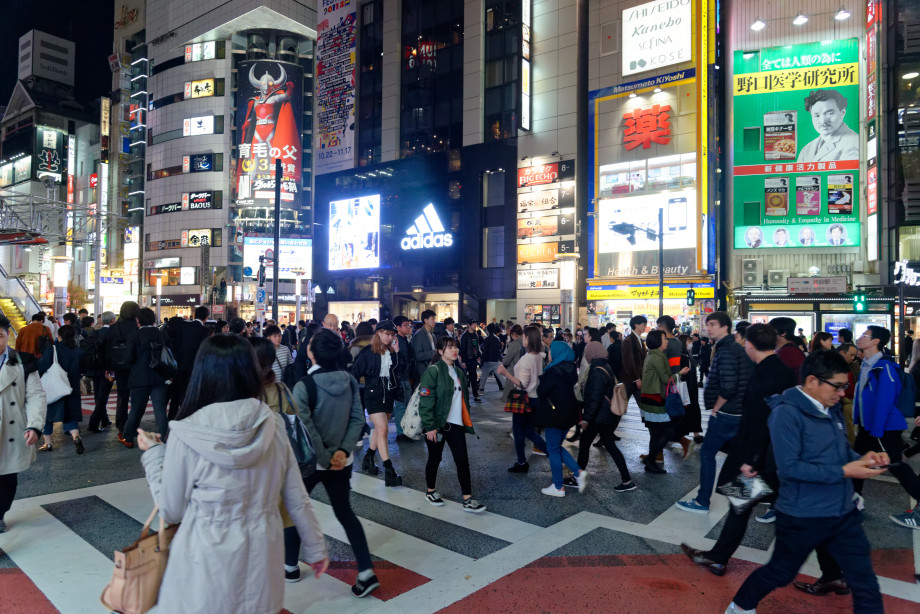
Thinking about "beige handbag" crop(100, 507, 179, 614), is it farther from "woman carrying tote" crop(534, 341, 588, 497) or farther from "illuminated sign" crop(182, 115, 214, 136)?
"illuminated sign" crop(182, 115, 214, 136)

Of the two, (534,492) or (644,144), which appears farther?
(644,144)

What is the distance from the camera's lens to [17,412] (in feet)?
15.7

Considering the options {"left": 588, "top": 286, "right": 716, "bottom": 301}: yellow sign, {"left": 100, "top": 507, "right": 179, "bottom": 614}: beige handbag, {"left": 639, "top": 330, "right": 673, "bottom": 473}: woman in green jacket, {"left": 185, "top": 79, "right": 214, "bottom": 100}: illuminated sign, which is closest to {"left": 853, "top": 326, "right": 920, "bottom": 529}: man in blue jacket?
{"left": 639, "top": 330, "right": 673, "bottom": 473}: woman in green jacket

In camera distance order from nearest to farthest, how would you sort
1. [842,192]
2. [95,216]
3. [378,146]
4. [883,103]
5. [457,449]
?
[457,449]
[95,216]
[883,103]
[842,192]
[378,146]

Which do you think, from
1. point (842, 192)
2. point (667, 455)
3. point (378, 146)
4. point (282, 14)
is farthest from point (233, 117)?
point (667, 455)

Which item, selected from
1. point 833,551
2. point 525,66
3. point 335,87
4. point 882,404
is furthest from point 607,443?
point 335,87

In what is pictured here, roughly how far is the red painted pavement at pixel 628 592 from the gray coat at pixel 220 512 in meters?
1.93

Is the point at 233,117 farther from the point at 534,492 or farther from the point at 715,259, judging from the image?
the point at 534,492

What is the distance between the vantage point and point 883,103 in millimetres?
27969

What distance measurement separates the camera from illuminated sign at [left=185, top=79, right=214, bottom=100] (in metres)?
58.2

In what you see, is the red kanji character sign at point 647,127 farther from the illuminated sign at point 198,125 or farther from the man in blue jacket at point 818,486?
the illuminated sign at point 198,125

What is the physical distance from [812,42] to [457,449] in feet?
117

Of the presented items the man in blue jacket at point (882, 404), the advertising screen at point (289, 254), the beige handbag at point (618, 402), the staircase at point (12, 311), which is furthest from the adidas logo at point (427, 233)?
the man in blue jacket at point (882, 404)

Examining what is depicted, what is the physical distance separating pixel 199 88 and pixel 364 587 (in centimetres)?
6493
